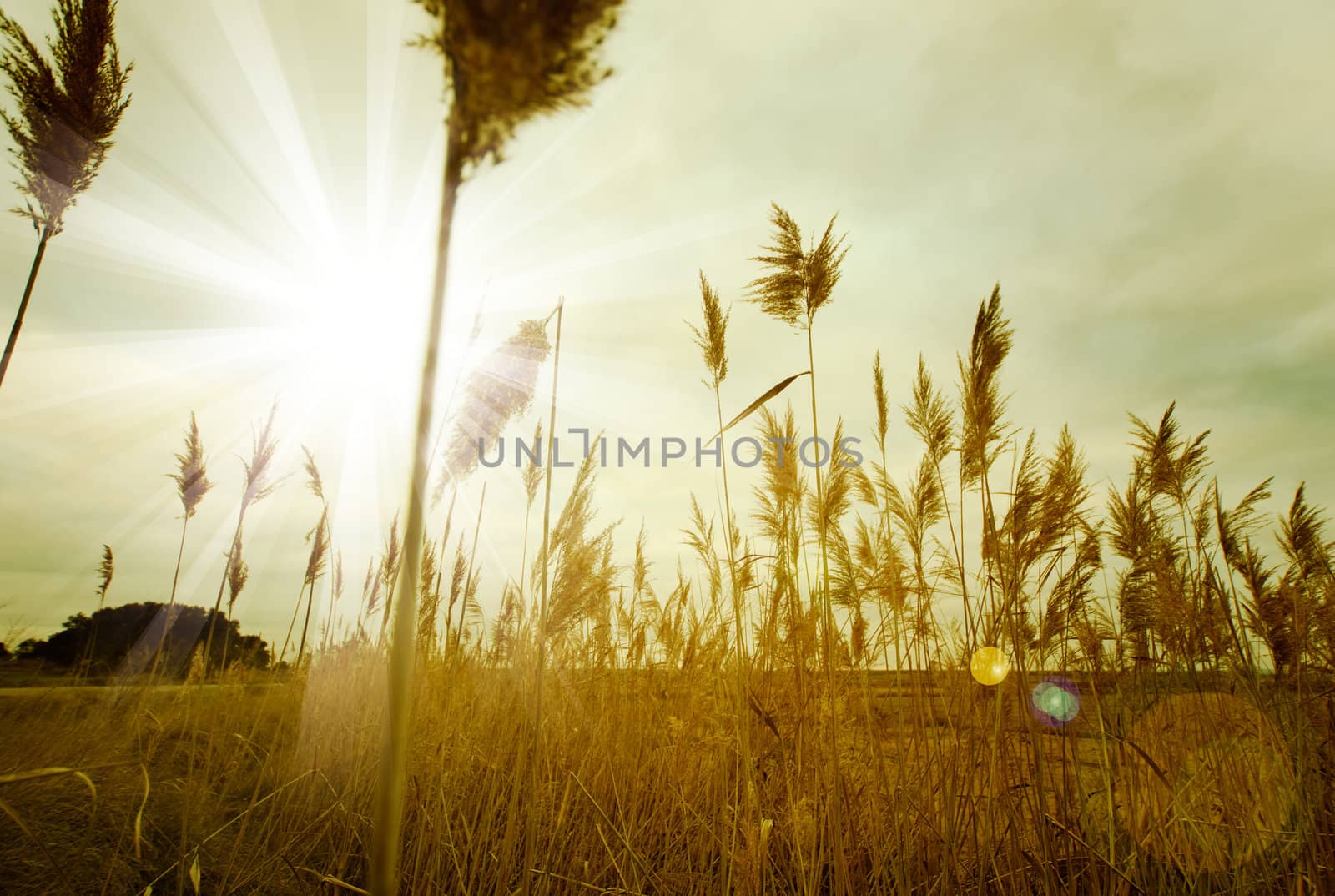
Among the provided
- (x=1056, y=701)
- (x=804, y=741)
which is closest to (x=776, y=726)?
(x=804, y=741)

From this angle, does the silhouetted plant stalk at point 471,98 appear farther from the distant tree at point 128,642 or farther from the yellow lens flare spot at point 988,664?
the distant tree at point 128,642

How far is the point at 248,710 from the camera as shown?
15.0ft

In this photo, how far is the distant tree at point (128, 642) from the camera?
458 cm

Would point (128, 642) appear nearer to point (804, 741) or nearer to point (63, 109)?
point (63, 109)

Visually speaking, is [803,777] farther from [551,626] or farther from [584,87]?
[584,87]

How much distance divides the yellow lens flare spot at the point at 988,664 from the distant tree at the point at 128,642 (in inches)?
198

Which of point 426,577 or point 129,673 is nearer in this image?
point 426,577

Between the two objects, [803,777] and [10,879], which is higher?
[803,777]

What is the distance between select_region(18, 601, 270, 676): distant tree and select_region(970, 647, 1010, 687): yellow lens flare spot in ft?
16.5

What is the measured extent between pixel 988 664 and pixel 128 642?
759 centimetres

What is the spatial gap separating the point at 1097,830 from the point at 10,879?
4.76 m

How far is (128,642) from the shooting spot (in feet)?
18.5

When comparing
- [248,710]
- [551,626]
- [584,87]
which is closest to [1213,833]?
[551,626]

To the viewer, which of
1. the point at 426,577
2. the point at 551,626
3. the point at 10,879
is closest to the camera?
the point at 10,879
